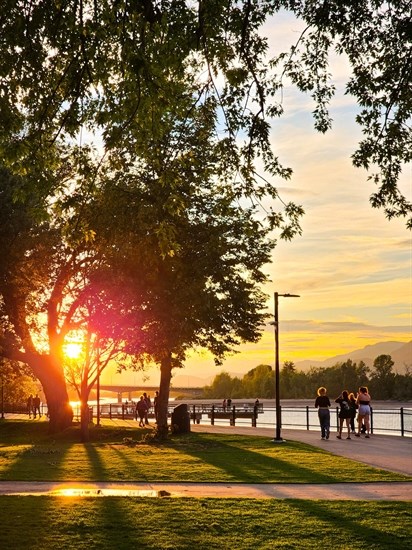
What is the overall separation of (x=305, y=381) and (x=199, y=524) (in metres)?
136

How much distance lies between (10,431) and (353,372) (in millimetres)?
112104

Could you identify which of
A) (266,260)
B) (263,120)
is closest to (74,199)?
(263,120)

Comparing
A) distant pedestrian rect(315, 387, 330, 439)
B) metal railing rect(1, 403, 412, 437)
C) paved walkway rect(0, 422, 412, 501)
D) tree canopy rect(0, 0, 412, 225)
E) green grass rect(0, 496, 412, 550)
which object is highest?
tree canopy rect(0, 0, 412, 225)

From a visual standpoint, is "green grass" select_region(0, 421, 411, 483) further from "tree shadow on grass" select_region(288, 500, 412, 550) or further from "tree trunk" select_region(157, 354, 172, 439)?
"tree trunk" select_region(157, 354, 172, 439)

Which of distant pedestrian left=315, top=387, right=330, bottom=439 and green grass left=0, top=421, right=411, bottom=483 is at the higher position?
distant pedestrian left=315, top=387, right=330, bottom=439

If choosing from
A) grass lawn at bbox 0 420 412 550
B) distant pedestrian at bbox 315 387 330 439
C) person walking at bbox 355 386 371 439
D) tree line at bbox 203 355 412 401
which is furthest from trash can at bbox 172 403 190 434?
tree line at bbox 203 355 412 401

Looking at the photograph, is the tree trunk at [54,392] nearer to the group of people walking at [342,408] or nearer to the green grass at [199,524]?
the group of people walking at [342,408]

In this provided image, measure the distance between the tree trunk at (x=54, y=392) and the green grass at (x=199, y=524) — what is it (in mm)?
24743

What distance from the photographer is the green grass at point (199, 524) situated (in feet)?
30.8

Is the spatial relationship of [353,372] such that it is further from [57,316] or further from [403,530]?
[403,530]

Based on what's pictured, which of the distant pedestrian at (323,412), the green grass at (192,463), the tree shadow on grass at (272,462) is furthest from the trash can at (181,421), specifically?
the distant pedestrian at (323,412)

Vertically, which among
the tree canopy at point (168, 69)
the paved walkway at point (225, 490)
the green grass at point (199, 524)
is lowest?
the paved walkway at point (225, 490)

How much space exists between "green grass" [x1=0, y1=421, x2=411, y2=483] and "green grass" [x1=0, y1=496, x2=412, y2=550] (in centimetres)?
379

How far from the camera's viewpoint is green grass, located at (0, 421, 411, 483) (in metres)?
16.3
